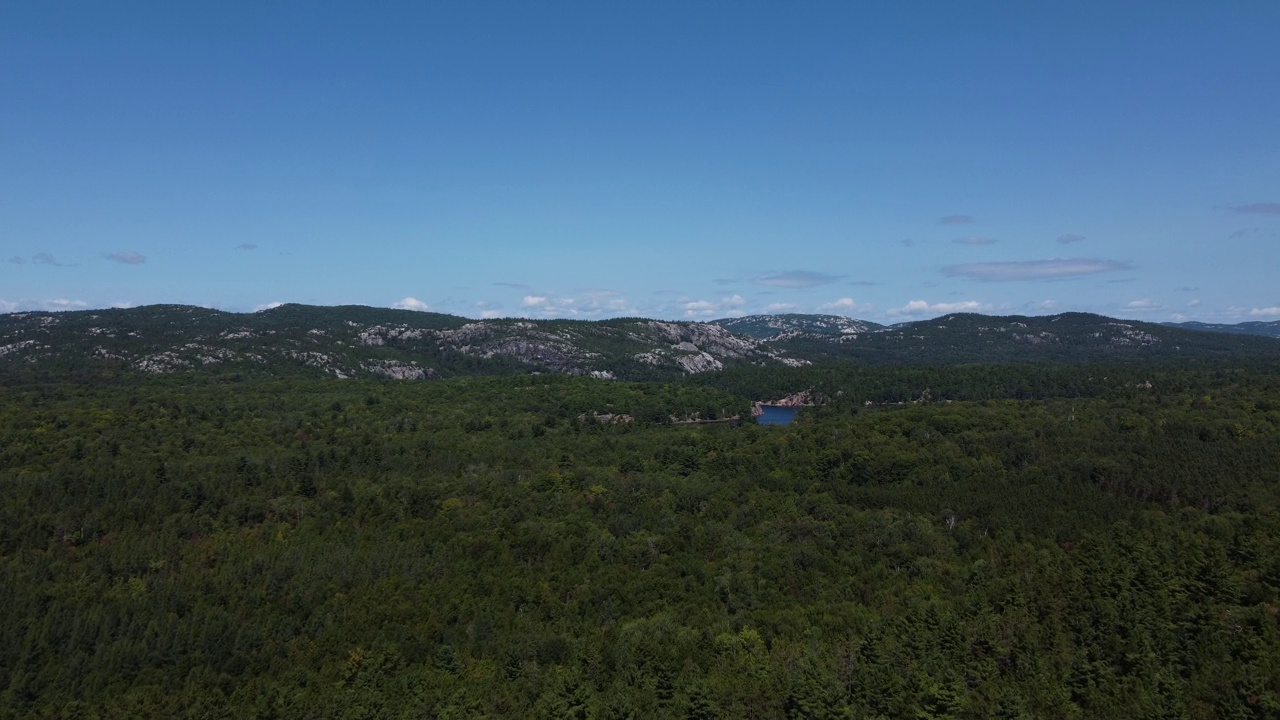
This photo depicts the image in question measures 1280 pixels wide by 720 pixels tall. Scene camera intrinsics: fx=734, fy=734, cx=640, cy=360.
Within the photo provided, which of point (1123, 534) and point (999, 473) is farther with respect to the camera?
point (999, 473)

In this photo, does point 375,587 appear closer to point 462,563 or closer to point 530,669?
point 462,563

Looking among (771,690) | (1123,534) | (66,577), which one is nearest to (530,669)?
(771,690)

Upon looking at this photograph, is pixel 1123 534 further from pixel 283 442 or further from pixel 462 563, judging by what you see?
pixel 283 442

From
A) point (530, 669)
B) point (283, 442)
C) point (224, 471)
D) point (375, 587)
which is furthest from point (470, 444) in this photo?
point (530, 669)

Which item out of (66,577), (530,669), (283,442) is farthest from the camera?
(283,442)

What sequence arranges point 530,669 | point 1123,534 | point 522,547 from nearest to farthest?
point 530,669 → point 1123,534 → point 522,547

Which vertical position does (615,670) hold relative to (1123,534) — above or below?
below
